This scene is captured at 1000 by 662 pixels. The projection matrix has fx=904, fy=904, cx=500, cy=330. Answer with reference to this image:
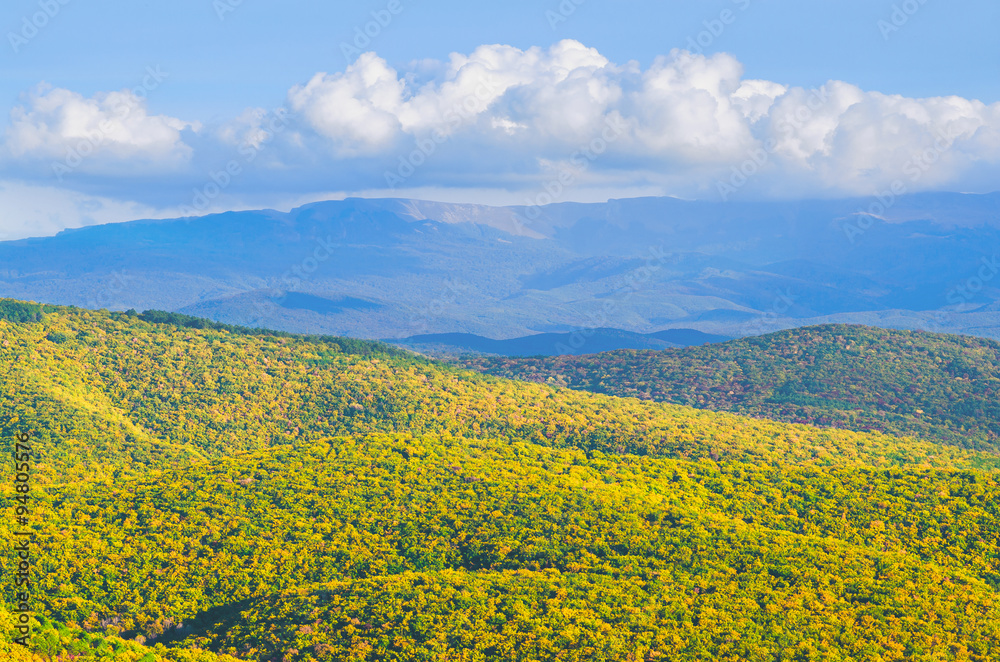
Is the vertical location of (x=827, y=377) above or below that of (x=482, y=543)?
above

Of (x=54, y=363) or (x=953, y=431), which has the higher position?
(x=54, y=363)

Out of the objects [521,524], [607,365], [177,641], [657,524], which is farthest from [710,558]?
[607,365]

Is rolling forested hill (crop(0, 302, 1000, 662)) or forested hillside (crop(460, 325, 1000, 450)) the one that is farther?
forested hillside (crop(460, 325, 1000, 450))

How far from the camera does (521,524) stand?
59.2 meters

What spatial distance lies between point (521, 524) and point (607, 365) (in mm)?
109156

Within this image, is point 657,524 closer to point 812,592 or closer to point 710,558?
point 710,558

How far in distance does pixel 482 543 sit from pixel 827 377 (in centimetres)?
10952

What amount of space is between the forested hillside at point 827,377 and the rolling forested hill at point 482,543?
30372mm

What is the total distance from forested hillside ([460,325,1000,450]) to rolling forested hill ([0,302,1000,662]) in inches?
1196

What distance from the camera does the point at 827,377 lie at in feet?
495

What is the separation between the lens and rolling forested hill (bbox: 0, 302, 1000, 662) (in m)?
43.6

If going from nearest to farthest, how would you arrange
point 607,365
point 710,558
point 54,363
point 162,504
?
point 710,558, point 162,504, point 54,363, point 607,365

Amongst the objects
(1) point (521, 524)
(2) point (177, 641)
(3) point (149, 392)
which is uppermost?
(3) point (149, 392)

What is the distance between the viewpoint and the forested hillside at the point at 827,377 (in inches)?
5212
